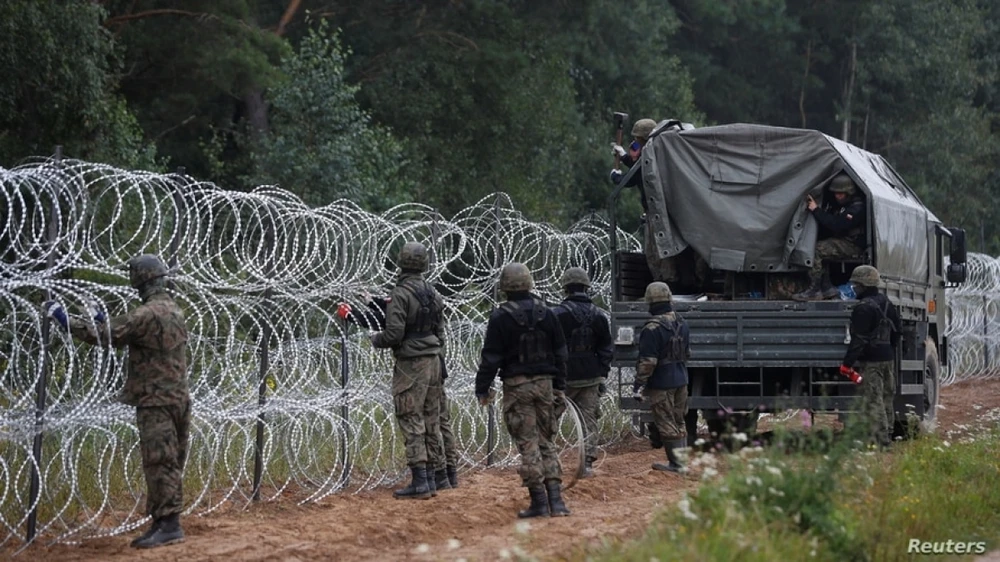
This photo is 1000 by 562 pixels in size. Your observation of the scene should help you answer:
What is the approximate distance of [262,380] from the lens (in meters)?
10.3

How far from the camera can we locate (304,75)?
23000 millimetres

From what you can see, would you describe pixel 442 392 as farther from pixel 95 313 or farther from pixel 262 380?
pixel 95 313

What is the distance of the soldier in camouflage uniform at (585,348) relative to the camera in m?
12.0

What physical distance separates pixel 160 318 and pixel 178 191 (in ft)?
3.17

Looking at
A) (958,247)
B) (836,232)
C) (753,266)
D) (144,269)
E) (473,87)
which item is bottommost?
(144,269)

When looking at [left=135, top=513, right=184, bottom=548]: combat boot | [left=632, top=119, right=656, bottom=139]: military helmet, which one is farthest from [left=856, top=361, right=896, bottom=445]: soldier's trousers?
[left=135, top=513, right=184, bottom=548]: combat boot

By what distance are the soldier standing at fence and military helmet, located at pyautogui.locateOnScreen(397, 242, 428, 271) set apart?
28 cm

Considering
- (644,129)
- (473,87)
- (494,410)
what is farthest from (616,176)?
(473,87)

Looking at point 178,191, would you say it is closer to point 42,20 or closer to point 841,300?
point 841,300

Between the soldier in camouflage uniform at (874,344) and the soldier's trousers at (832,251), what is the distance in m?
0.30

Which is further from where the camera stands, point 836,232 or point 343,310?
point 836,232

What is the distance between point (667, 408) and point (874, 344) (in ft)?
6.33

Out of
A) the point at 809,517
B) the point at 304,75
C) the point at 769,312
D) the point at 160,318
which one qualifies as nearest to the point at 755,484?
the point at 809,517

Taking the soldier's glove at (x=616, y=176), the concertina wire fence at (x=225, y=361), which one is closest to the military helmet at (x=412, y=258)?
A: the concertina wire fence at (x=225, y=361)
